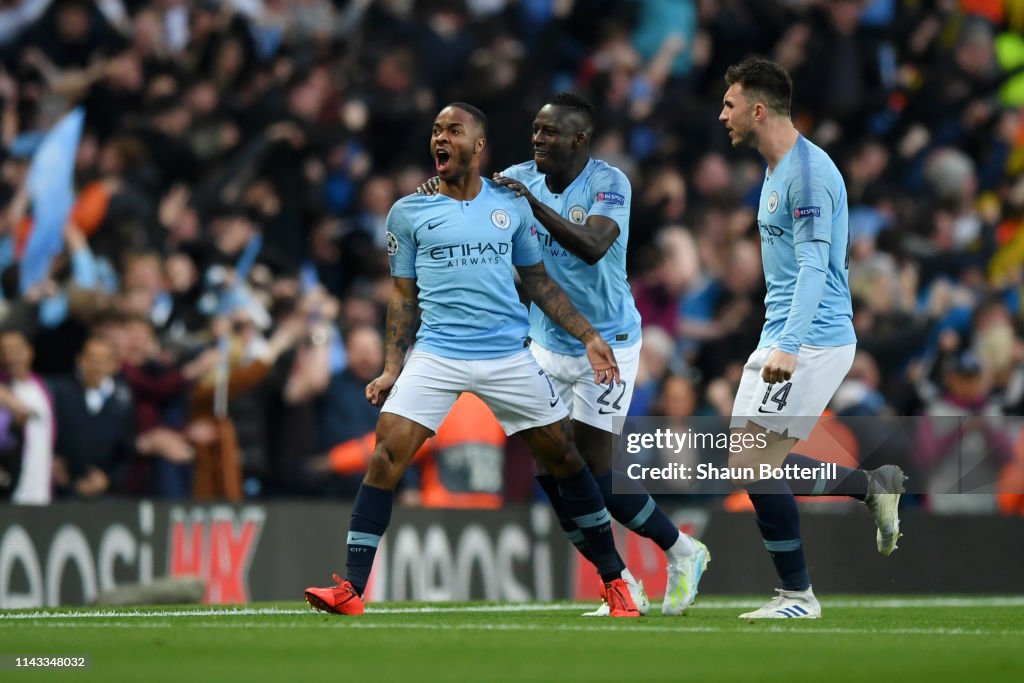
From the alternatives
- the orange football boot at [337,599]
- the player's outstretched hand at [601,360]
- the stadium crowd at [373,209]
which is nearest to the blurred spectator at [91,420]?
the stadium crowd at [373,209]

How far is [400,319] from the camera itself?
30.9ft

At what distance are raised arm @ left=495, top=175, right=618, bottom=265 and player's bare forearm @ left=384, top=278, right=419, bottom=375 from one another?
697 millimetres

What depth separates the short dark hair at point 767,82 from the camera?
9625mm

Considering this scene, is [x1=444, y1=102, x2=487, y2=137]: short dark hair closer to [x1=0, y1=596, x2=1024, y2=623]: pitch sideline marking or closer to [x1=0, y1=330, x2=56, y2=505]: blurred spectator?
[x1=0, y1=596, x2=1024, y2=623]: pitch sideline marking

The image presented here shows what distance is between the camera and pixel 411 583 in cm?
1351

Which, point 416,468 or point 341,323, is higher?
point 341,323

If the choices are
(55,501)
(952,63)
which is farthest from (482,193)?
(952,63)

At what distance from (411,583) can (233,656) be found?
21.2 feet

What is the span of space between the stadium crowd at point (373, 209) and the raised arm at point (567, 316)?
3958 mm

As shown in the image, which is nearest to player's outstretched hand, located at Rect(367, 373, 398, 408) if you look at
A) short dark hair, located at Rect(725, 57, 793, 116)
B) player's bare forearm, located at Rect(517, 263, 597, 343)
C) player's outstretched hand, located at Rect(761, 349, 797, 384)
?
player's bare forearm, located at Rect(517, 263, 597, 343)

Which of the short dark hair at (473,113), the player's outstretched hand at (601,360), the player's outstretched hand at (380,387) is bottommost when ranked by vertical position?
the player's outstretched hand at (380,387)

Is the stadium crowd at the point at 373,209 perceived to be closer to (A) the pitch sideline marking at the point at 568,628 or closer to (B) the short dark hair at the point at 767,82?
(A) the pitch sideline marking at the point at 568,628

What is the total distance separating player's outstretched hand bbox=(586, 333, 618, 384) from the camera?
924 centimetres

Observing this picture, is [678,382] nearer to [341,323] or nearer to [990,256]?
[341,323]
